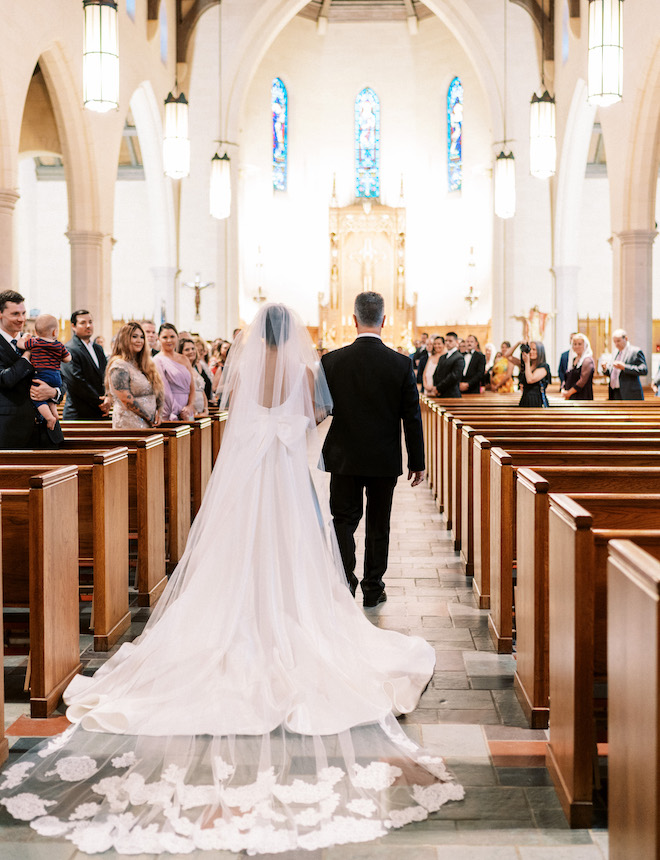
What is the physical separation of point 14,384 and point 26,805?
8.52 ft

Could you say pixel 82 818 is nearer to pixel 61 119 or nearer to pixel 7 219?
pixel 7 219

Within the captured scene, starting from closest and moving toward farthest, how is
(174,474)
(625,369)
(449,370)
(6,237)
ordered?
(174,474) < (625,369) < (6,237) < (449,370)

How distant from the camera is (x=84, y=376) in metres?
7.01

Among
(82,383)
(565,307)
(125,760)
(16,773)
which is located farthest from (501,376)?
(16,773)

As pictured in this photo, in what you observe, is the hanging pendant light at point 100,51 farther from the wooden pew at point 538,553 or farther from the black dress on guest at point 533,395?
the wooden pew at point 538,553

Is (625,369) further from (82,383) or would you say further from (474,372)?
(82,383)

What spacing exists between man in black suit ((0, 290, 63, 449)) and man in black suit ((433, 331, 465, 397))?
19.3 ft

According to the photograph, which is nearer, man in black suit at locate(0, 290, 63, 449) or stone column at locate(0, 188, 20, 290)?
man in black suit at locate(0, 290, 63, 449)

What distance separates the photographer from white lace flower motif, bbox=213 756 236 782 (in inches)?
111

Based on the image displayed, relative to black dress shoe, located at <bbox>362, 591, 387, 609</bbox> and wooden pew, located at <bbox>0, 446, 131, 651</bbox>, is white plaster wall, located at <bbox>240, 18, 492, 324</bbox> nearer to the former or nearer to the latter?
black dress shoe, located at <bbox>362, 591, 387, 609</bbox>

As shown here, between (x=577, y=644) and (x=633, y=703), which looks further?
(x=577, y=644)

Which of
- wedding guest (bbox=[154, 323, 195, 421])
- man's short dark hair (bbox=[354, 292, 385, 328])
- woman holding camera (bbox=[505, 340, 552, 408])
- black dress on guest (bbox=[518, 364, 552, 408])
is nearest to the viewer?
man's short dark hair (bbox=[354, 292, 385, 328])

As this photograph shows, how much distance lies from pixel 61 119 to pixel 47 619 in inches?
418

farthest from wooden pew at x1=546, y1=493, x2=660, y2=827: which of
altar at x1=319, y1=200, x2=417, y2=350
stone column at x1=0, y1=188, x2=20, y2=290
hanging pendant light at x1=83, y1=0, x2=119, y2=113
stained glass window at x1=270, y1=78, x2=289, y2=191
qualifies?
stained glass window at x1=270, y1=78, x2=289, y2=191
